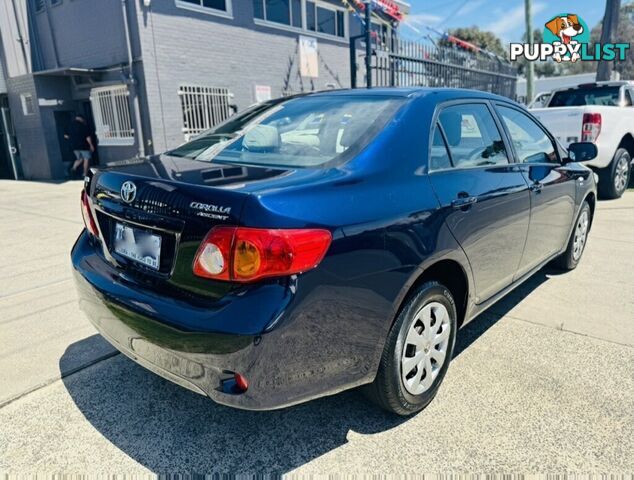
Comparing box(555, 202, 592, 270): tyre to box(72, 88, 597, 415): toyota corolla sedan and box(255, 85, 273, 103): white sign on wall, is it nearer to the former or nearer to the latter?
box(72, 88, 597, 415): toyota corolla sedan

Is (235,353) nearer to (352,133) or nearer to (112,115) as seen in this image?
(352,133)

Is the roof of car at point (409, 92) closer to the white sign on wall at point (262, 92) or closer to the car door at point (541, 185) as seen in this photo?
the car door at point (541, 185)

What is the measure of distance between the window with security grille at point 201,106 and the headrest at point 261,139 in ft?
30.5

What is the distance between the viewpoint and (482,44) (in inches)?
1688

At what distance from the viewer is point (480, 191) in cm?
288

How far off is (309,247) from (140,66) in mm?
10573

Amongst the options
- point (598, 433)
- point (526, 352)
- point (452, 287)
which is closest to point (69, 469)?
point (452, 287)

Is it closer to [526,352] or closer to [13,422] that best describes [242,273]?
[13,422]

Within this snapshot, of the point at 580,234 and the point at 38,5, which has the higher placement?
the point at 38,5

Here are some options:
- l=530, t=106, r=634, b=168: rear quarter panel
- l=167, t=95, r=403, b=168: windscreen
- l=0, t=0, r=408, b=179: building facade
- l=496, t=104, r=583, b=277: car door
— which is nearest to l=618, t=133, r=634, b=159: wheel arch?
l=530, t=106, r=634, b=168: rear quarter panel

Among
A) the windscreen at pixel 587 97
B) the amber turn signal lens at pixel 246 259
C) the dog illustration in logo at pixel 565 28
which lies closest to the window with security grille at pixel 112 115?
the windscreen at pixel 587 97

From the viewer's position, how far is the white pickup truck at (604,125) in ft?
24.8

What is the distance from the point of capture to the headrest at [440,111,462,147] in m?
2.86

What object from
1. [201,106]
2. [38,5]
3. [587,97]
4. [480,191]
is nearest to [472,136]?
[480,191]
